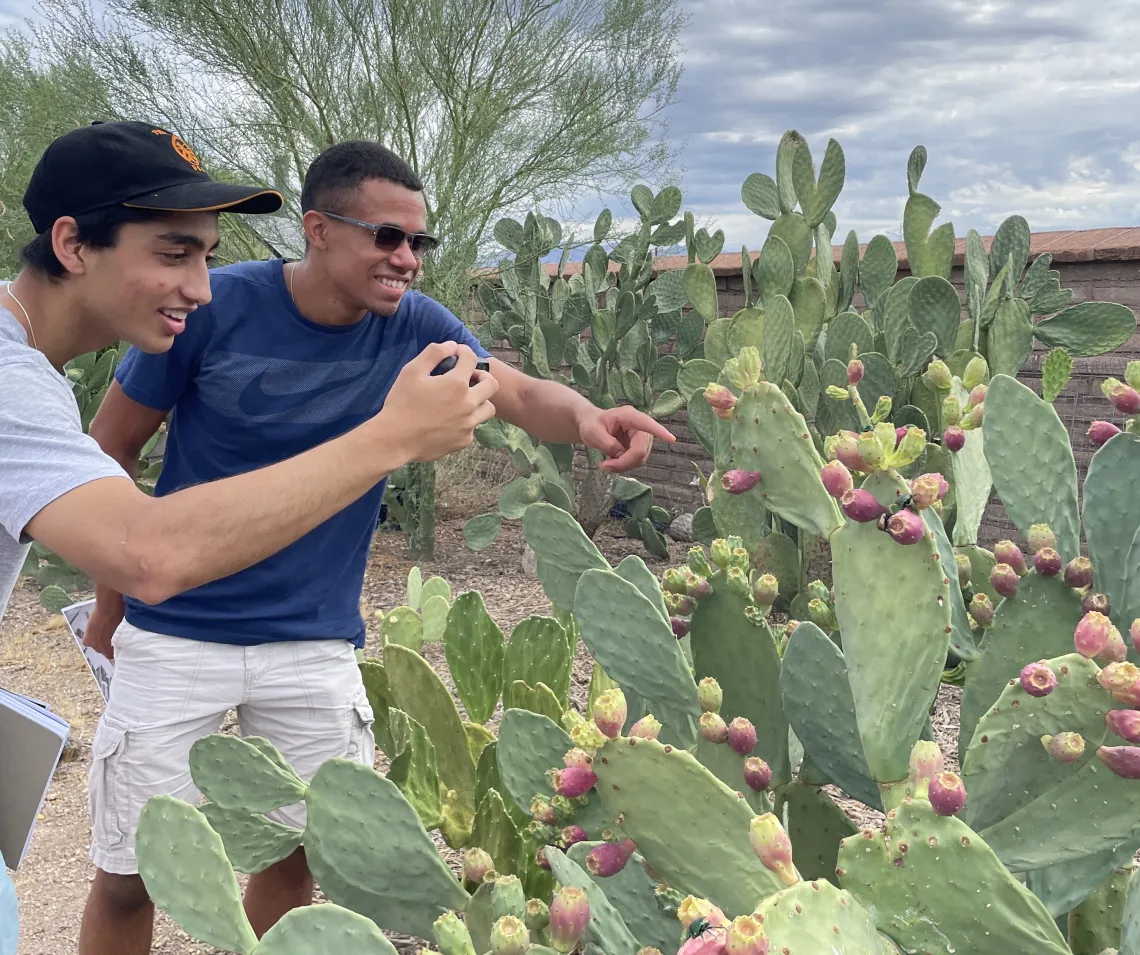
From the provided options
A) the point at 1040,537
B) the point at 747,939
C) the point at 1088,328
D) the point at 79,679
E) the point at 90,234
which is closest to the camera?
the point at 747,939

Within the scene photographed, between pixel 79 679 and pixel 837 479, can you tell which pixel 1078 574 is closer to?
pixel 837 479

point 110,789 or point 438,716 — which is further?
point 438,716

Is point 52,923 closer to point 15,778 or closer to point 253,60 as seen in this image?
point 15,778

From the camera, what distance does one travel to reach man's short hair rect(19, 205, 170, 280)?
5.90 ft

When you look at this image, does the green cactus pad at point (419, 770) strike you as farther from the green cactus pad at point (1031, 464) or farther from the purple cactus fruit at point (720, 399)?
the green cactus pad at point (1031, 464)

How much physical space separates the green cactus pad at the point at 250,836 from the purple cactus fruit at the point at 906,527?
3.87 ft

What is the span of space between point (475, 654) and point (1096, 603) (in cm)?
197

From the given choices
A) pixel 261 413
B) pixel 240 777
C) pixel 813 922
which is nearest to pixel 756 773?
pixel 813 922

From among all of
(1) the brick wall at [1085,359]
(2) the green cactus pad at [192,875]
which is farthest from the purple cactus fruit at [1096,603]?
(1) the brick wall at [1085,359]

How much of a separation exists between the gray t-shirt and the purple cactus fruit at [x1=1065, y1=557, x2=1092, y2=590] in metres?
1.30

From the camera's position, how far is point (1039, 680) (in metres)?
1.16

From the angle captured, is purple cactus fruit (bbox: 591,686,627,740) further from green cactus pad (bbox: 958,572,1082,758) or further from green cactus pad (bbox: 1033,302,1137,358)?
green cactus pad (bbox: 1033,302,1137,358)

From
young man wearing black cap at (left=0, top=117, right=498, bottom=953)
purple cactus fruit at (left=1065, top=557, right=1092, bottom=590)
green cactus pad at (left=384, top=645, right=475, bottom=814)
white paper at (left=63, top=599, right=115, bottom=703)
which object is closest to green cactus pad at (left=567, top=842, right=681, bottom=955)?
young man wearing black cap at (left=0, top=117, right=498, bottom=953)

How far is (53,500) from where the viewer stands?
149 cm
